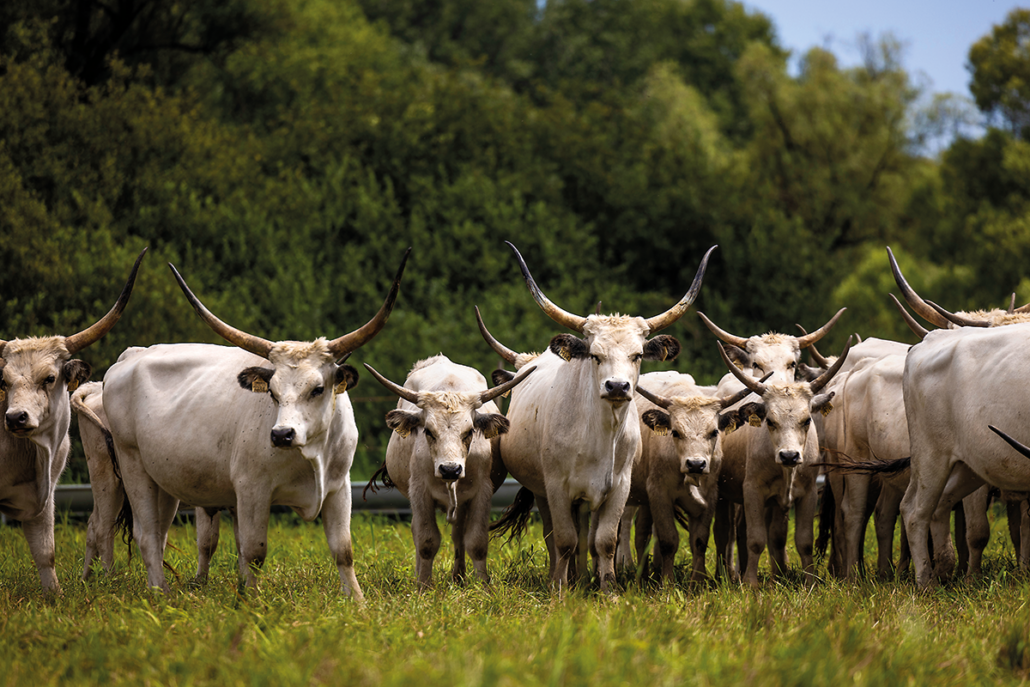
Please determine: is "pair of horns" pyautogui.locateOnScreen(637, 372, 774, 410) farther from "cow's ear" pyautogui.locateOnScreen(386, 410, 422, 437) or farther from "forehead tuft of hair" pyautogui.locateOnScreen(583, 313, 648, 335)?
"cow's ear" pyautogui.locateOnScreen(386, 410, 422, 437)

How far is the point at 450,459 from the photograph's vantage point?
7320mm

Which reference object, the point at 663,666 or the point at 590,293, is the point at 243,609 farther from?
the point at 590,293

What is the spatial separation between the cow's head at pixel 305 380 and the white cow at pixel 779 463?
10.2 ft

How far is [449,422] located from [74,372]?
115 inches

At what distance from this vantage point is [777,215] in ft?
67.2

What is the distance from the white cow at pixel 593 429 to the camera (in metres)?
7.29

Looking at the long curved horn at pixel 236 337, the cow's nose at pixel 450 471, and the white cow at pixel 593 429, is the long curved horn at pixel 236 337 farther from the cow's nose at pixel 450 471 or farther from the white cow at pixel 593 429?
the white cow at pixel 593 429

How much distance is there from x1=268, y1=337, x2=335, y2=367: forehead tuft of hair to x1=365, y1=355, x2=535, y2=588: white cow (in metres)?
0.74

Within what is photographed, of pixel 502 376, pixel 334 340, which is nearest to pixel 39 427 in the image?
pixel 334 340

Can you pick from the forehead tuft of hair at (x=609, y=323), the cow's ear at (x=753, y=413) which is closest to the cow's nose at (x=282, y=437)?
the forehead tuft of hair at (x=609, y=323)

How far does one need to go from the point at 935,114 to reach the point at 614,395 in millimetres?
25549

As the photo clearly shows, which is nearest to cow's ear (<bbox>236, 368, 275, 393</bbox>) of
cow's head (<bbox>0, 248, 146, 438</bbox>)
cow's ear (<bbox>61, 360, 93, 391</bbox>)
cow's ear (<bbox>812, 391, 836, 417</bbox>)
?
cow's head (<bbox>0, 248, 146, 438</bbox>)

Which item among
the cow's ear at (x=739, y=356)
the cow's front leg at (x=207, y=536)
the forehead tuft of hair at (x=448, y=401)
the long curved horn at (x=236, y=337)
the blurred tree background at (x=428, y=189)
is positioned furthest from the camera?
the blurred tree background at (x=428, y=189)

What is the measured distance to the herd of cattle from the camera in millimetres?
6973
